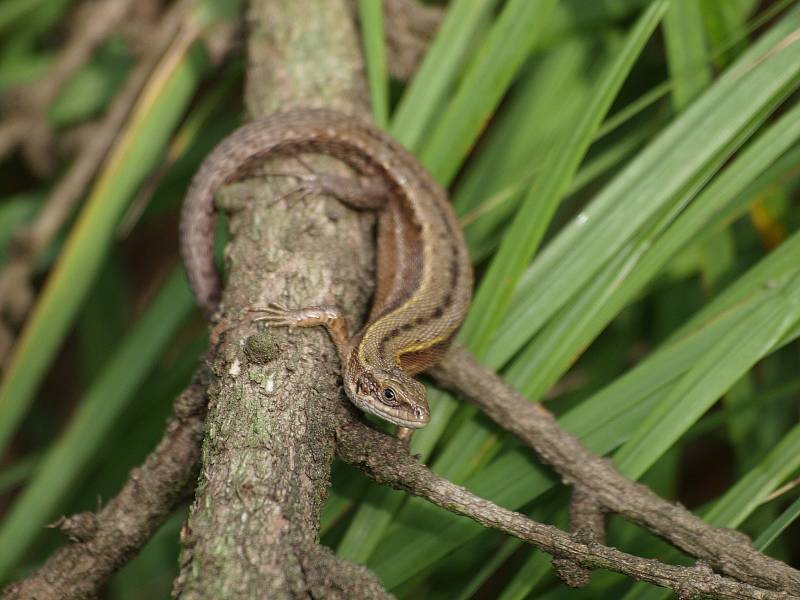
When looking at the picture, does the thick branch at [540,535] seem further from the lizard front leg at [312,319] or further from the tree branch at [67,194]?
the tree branch at [67,194]

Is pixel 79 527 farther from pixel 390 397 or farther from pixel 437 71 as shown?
pixel 437 71

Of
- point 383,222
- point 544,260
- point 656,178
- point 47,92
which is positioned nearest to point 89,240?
point 47,92

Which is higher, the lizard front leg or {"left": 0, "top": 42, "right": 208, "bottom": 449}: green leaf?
the lizard front leg

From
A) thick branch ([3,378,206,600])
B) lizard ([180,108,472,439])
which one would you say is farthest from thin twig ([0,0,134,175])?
thick branch ([3,378,206,600])

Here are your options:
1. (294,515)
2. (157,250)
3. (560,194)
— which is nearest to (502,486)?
(294,515)

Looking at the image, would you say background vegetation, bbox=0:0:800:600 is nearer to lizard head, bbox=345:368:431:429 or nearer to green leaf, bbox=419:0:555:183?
green leaf, bbox=419:0:555:183

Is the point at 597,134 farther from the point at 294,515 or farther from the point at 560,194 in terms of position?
the point at 294,515

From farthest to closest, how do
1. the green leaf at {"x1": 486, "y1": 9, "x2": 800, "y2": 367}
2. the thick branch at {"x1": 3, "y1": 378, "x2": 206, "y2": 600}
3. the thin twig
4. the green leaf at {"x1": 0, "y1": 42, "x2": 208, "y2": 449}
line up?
the thin twig < the green leaf at {"x1": 0, "y1": 42, "x2": 208, "y2": 449} < the green leaf at {"x1": 486, "y1": 9, "x2": 800, "y2": 367} < the thick branch at {"x1": 3, "y1": 378, "x2": 206, "y2": 600}
